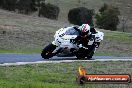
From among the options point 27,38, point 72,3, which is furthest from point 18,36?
point 72,3

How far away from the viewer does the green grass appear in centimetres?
1242

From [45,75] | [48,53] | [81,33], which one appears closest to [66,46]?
[48,53]

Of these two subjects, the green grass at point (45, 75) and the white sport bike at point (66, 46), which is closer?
the green grass at point (45, 75)

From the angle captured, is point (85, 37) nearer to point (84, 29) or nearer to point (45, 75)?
point (84, 29)

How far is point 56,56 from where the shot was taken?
76.4 feet

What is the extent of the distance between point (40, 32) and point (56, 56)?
29.2m

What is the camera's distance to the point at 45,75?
579 inches

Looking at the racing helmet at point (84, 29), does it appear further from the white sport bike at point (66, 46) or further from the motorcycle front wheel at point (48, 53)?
the motorcycle front wheel at point (48, 53)

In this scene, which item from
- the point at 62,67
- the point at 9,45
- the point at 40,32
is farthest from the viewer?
the point at 40,32

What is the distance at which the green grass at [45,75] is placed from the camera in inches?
489

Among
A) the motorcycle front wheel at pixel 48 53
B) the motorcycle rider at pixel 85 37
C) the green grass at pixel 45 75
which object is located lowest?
the motorcycle front wheel at pixel 48 53

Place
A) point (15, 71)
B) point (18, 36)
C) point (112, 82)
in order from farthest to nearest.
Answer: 1. point (18, 36)
2. point (15, 71)
3. point (112, 82)

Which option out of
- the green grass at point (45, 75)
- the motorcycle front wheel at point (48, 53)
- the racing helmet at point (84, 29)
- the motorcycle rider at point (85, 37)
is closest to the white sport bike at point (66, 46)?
the motorcycle front wheel at point (48, 53)

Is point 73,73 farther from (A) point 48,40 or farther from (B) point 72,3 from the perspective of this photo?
(B) point 72,3
